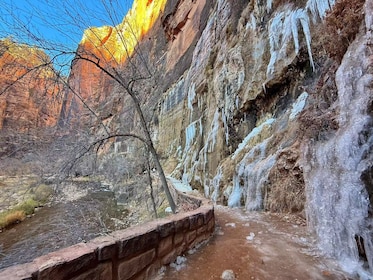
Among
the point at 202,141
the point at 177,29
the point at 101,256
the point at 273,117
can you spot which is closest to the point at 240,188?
the point at 273,117

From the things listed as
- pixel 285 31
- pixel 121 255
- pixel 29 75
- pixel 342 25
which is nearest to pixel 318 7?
pixel 285 31

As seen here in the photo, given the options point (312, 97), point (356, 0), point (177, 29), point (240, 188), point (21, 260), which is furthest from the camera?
point (177, 29)

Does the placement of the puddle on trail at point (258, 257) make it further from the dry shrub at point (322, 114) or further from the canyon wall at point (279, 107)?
the dry shrub at point (322, 114)

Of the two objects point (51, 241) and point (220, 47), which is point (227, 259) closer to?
point (51, 241)

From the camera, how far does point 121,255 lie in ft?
6.67

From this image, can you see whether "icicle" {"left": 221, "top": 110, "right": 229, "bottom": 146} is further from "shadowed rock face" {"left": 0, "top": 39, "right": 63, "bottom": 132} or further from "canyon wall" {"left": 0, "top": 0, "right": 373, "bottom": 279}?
→ "shadowed rock face" {"left": 0, "top": 39, "right": 63, "bottom": 132}

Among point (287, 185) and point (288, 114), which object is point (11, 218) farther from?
point (288, 114)

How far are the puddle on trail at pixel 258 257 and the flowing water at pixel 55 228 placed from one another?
355cm

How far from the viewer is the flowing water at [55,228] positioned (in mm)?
7514

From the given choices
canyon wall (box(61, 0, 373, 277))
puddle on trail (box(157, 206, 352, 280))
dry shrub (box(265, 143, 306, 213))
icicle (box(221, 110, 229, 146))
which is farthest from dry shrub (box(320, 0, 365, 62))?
icicle (box(221, 110, 229, 146))

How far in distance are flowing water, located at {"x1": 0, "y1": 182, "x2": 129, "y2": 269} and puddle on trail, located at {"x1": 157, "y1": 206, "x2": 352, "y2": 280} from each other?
355cm

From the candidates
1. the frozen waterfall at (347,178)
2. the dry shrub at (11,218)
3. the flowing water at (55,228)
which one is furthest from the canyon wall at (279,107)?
the dry shrub at (11,218)

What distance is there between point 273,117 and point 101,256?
7.61 metres

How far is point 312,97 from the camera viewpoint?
583 centimetres
